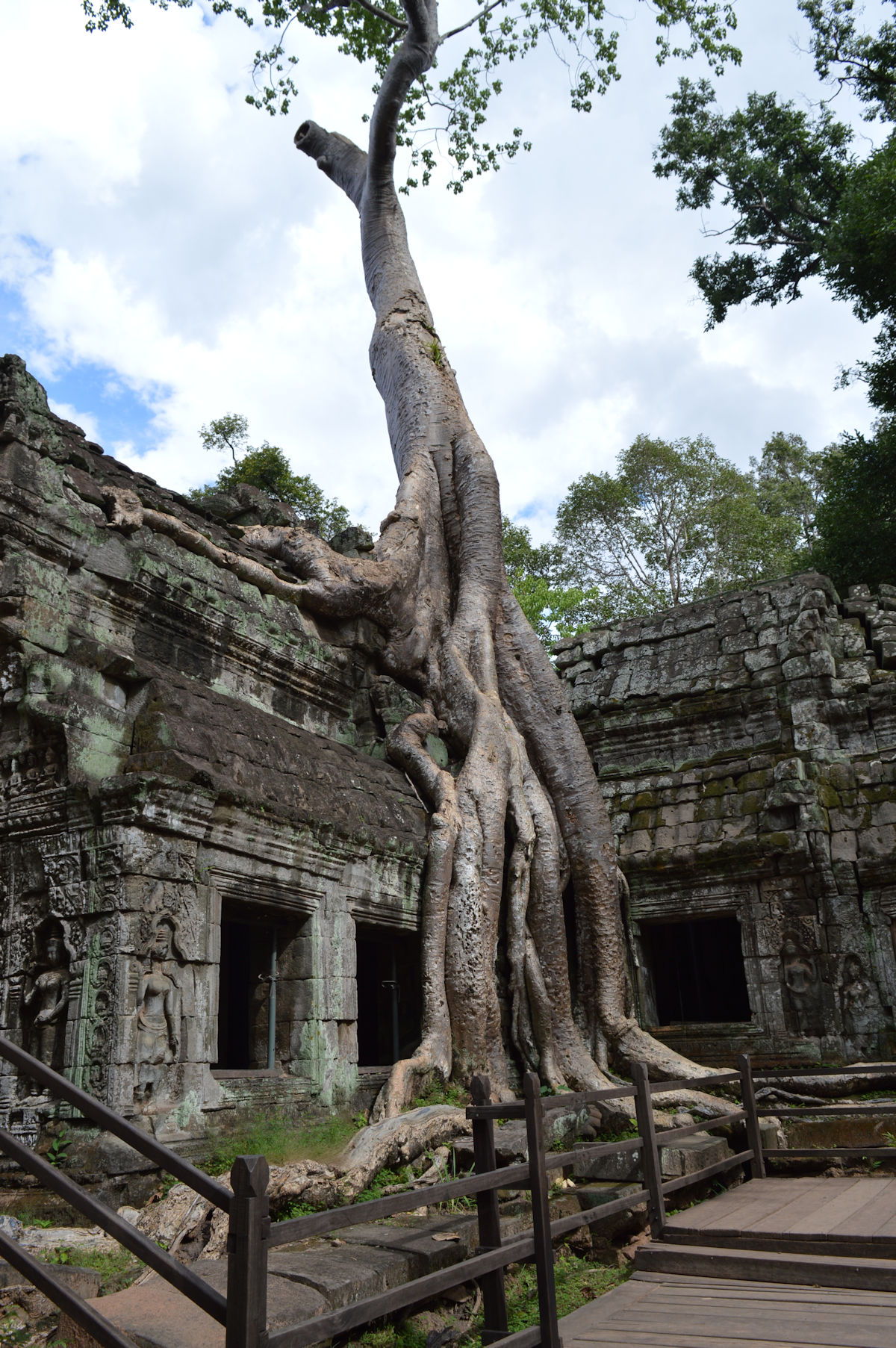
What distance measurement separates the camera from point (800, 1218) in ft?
13.8

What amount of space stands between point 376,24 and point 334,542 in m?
7.81

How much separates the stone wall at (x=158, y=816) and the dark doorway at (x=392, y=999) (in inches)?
9.5

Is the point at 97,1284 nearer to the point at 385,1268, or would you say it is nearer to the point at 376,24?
the point at 385,1268

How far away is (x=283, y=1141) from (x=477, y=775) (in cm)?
305

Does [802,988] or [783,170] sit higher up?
[783,170]

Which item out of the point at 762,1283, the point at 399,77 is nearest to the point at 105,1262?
the point at 762,1283

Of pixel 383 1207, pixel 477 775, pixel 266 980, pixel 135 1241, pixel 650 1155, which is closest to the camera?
pixel 135 1241

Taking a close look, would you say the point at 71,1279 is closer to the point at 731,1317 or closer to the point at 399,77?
the point at 731,1317

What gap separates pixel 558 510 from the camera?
22094mm

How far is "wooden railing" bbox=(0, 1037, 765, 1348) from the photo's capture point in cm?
209

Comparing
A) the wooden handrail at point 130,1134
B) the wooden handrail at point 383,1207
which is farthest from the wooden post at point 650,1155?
the wooden handrail at point 130,1134

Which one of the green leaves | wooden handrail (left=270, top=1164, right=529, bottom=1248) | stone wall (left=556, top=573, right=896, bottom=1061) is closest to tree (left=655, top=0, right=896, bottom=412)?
the green leaves

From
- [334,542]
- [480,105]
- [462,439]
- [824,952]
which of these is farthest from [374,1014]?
[480,105]

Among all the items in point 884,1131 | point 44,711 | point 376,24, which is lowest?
point 884,1131
